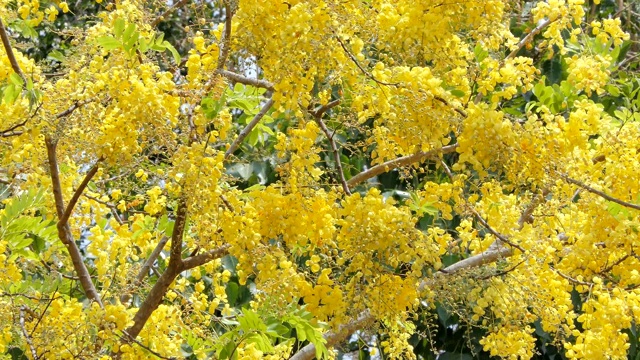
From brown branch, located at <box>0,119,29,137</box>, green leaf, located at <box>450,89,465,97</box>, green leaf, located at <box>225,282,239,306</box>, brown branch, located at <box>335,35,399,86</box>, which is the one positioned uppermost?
brown branch, located at <box>0,119,29,137</box>

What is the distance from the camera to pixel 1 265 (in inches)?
112

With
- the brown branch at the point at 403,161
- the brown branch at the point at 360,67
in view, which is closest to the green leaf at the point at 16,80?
the brown branch at the point at 360,67

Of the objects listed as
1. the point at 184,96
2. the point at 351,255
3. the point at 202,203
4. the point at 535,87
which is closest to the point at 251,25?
the point at 184,96

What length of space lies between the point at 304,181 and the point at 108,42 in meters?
0.58

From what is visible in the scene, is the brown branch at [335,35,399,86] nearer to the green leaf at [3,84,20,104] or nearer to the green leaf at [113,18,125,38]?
the green leaf at [113,18,125,38]

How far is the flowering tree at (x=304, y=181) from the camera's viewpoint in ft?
7.60

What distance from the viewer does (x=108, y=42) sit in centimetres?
242

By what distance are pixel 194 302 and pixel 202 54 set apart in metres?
0.80

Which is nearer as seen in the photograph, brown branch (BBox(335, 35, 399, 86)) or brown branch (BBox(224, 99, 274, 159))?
brown branch (BBox(335, 35, 399, 86))

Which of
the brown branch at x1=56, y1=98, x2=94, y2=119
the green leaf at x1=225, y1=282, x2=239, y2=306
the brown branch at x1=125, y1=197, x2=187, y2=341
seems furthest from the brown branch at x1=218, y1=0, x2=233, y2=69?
the green leaf at x1=225, y1=282, x2=239, y2=306

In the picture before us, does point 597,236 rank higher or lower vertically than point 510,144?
lower

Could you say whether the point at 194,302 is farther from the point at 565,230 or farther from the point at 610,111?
the point at 610,111

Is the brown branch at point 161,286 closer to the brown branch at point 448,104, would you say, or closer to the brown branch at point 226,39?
the brown branch at point 226,39

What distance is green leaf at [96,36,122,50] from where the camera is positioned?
2.41 meters
